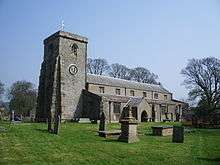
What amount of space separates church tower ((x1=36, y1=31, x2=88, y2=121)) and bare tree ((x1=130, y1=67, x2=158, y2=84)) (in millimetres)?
30762

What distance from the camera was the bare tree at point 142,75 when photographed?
237 ft

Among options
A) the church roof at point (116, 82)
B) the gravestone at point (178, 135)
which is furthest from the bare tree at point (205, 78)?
the gravestone at point (178, 135)

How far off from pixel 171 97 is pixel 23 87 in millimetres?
35246

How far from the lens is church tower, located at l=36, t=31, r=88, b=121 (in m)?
38.2

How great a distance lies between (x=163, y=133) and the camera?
21.7 metres

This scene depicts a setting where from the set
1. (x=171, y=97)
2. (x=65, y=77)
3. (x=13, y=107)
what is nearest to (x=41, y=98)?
(x=65, y=77)

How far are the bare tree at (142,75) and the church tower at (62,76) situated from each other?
101 ft

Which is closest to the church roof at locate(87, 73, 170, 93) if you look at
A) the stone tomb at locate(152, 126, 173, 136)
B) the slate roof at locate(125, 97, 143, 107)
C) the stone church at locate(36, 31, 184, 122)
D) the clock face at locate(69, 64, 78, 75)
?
the stone church at locate(36, 31, 184, 122)

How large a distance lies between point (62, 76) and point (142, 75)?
123 ft

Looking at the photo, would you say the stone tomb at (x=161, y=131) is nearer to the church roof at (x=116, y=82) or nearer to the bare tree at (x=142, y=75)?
the church roof at (x=116, y=82)

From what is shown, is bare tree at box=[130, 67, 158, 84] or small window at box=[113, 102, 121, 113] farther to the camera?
bare tree at box=[130, 67, 158, 84]

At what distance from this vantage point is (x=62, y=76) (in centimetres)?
3888

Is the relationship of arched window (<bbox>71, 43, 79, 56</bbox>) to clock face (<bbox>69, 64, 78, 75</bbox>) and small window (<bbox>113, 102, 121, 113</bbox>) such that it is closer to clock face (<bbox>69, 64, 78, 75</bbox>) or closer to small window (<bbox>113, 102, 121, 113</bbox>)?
clock face (<bbox>69, 64, 78, 75</bbox>)

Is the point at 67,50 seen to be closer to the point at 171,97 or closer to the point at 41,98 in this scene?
the point at 41,98
